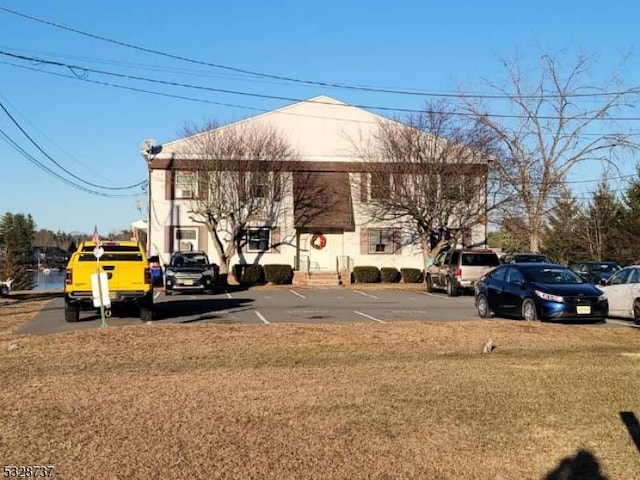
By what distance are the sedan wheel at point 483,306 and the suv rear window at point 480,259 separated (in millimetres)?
9643

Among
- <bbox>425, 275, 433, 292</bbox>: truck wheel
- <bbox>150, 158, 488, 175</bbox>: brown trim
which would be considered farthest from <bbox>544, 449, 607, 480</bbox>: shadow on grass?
<bbox>150, 158, 488, 175</bbox>: brown trim

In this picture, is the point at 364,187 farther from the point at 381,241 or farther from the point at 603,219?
the point at 603,219

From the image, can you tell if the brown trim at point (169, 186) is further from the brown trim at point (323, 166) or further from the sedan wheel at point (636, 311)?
the sedan wheel at point (636, 311)

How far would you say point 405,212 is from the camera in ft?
118

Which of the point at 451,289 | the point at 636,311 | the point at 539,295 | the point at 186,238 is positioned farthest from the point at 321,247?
the point at 636,311

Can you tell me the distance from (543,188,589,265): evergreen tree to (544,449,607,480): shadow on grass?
140ft

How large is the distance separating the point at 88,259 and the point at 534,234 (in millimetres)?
26275

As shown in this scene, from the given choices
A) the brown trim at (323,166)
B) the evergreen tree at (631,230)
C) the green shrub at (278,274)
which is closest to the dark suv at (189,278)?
the green shrub at (278,274)

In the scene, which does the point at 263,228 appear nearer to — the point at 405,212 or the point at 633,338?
the point at 405,212

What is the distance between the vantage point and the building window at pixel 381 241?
39531mm

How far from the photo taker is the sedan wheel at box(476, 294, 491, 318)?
17859 mm

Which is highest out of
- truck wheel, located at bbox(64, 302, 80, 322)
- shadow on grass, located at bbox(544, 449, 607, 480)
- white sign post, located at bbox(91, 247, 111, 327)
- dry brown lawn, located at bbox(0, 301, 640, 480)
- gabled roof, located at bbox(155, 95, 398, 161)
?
gabled roof, located at bbox(155, 95, 398, 161)

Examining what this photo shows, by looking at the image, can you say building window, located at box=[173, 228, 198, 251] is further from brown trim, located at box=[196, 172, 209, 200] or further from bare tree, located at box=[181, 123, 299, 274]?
brown trim, located at box=[196, 172, 209, 200]

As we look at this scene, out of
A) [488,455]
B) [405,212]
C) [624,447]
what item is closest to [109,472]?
[488,455]
